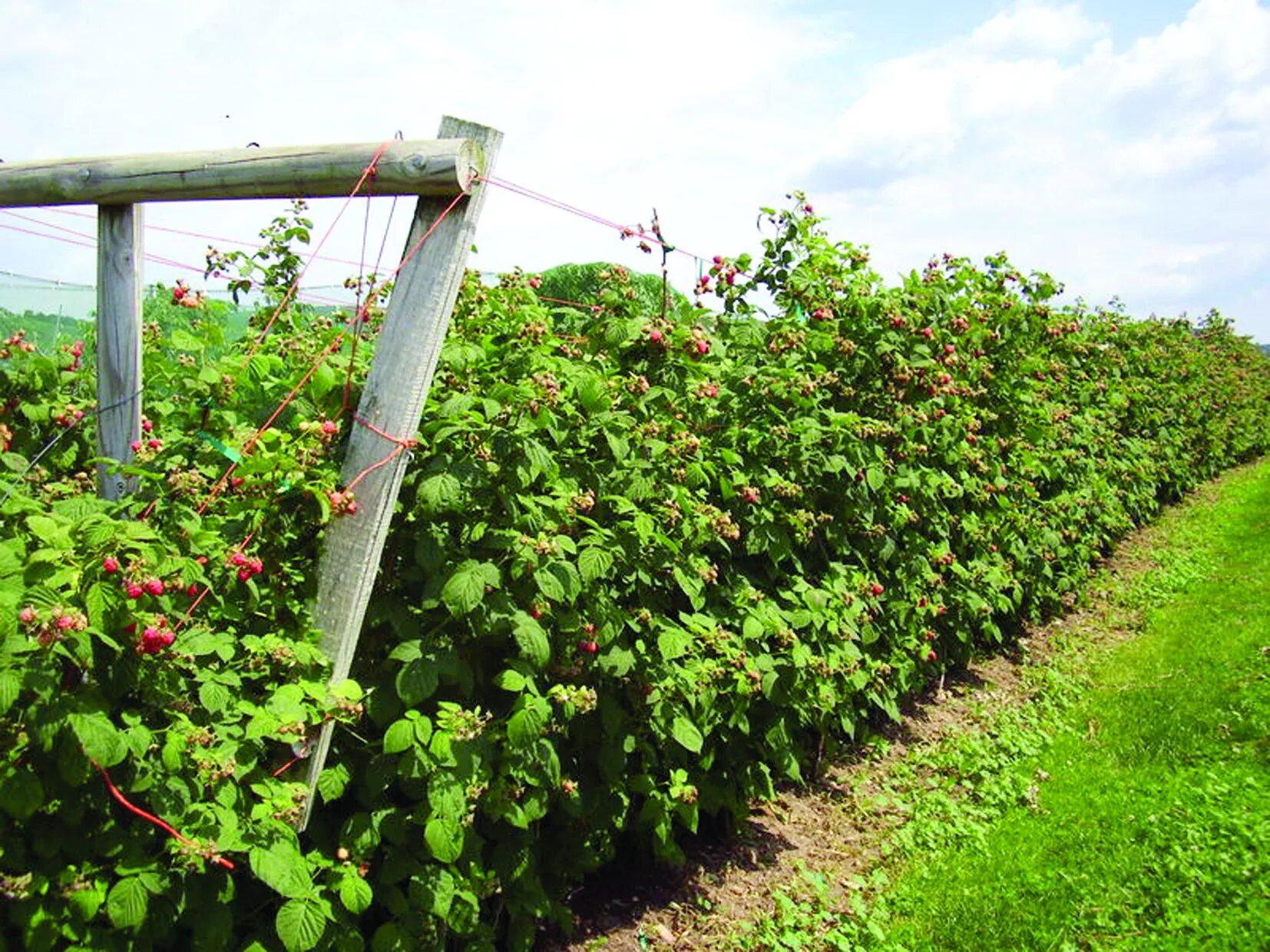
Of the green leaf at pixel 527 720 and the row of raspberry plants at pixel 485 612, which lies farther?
the green leaf at pixel 527 720

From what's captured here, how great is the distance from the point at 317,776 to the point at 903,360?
349 cm

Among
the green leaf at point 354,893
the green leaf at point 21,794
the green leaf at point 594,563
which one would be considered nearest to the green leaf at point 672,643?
the green leaf at point 594,563

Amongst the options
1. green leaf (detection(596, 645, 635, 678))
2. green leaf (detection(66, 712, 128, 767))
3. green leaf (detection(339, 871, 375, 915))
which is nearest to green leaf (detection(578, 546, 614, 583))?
green leaf (detection(596, 645, 635, 678))

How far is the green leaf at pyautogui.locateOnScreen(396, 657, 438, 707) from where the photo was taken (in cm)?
264

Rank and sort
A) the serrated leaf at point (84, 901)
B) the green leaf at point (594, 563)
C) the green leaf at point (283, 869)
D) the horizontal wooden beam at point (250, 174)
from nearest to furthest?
the serrated leaf at point (84, 901)
the green leaf at point (283, 869)
the horizontal wooden beam at point (250, 174)
the green leaf at point (594, 563)

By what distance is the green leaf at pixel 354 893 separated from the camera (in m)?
2.45

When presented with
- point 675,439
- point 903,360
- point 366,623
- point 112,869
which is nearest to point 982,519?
point 903,360

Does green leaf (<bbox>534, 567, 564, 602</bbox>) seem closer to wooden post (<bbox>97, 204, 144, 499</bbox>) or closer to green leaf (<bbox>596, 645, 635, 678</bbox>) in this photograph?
green leaf (<bbox>596, 645, 635, 678</bbox>)

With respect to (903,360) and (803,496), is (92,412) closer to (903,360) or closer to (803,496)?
(803,496)

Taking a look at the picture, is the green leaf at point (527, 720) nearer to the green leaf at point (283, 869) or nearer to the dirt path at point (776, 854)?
the green leaf at point (283, 869)

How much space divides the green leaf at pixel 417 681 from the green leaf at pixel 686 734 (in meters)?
0.97

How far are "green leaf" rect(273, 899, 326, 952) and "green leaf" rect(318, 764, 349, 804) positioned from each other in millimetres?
287

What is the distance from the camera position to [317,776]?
2584mm

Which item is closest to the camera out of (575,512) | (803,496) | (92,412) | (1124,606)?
(575,512)
